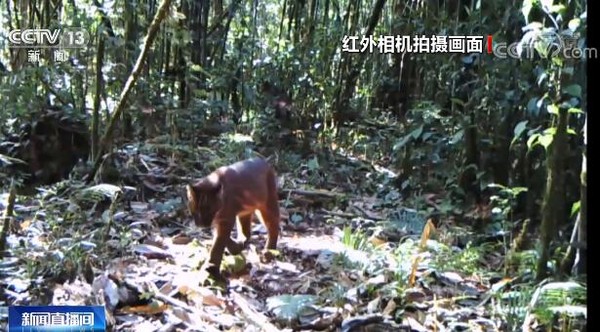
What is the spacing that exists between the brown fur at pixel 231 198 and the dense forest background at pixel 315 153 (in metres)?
0.04

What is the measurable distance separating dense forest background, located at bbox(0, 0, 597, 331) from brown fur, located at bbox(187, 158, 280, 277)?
0.12 ft

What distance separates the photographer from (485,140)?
1.95 meters

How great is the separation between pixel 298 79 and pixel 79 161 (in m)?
0.59

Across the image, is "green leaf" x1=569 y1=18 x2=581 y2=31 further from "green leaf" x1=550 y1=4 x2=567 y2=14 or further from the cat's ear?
the cat's ear

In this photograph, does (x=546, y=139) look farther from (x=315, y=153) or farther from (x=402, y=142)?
(x=315, y=153)

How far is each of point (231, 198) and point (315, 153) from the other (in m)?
0.24

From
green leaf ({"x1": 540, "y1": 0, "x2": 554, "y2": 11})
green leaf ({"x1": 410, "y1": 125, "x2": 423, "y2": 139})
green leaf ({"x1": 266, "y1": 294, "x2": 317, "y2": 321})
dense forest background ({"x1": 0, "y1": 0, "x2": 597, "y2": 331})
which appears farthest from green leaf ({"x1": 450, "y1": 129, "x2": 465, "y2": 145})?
green leaf ({"x1": 266, "y1": 294, "x2": 317, "y2": 321})

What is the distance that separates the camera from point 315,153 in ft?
6.48

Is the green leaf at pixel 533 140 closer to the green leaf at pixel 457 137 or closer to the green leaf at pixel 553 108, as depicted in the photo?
the green leaf at pixel 553 108

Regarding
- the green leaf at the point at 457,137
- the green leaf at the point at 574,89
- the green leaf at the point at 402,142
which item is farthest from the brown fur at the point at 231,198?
the green leaf at the point at 574,89

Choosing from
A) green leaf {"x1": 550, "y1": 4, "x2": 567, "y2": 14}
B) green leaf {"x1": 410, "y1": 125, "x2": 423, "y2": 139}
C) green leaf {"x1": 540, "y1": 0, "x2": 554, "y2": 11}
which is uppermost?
green leaf {"x1": 540, "y1": 0, "x2": 554, "y2": 11}

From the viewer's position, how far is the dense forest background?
170cm

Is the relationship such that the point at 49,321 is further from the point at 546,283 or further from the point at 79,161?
the point at 546,283
